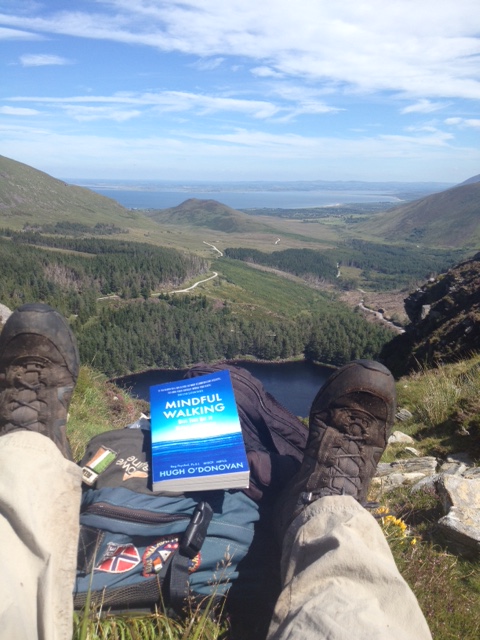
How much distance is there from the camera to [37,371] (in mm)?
3311

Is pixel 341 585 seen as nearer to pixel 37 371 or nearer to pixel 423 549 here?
pixel 423 549

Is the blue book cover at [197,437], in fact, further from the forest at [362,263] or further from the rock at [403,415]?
the forest at [362,263]

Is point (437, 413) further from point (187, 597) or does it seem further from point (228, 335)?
point (228, 335)

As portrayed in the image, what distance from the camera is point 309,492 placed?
2.69 metres

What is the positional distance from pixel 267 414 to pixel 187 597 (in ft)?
5.79

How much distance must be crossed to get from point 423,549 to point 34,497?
223 centimetres

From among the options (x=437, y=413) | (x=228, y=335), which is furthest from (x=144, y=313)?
(x=437, y=413)

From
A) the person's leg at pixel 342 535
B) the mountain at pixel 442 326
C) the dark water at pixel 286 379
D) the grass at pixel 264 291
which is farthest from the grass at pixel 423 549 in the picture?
the grass at pixel 264 291

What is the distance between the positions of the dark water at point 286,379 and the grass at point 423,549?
154 feet

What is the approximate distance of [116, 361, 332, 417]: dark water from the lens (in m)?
59.2

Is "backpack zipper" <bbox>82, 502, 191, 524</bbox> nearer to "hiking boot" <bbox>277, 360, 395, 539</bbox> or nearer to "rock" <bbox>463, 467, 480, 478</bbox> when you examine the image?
"hiking boot" <bbox>277, 360, 395, 539</bbox>

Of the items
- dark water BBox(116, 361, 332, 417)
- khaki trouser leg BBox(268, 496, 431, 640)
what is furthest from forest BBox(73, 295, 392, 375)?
khaki trouser leg BBox(268, 496, 431, 640)

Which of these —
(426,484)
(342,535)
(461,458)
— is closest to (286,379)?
(461,458)

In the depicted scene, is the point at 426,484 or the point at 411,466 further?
the point at 411,466
